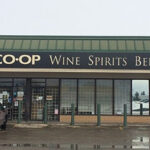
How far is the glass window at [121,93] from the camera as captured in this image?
21328 mm

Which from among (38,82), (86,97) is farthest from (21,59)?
(86,97)

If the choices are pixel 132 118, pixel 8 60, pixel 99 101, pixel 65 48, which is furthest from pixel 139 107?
pixel 8 60

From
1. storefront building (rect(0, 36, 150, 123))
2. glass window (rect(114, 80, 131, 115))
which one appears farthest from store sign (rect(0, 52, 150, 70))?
glass window (rect(114, 80, 131, 115))

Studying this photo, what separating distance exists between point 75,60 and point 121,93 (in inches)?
158

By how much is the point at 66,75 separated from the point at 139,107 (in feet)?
16.5

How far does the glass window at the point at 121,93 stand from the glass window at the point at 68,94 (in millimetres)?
2636

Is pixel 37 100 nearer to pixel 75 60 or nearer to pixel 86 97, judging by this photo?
pixel 86 97

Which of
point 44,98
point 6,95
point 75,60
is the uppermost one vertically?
point 75,60

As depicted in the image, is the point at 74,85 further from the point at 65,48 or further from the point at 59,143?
the point at 59,143

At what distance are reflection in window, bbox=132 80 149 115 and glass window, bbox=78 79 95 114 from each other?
2.65 meters

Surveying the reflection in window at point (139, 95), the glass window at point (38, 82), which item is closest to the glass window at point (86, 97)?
the glass window at point (38, 82)

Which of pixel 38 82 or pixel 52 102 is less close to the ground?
pixel 38 82

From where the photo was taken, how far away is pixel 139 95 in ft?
69.8

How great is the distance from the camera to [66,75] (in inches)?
835
